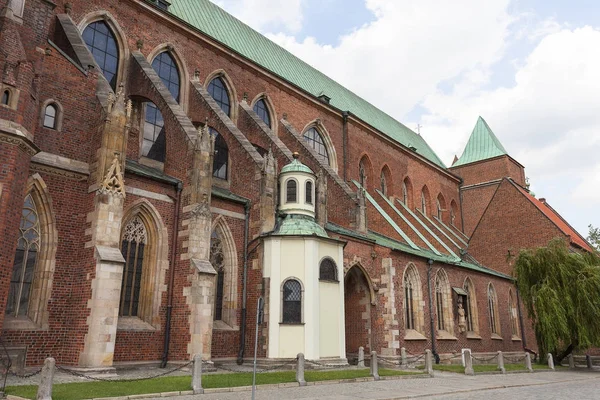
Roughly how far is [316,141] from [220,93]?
24.3 ft

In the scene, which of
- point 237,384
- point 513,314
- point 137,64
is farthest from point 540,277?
point 137,64

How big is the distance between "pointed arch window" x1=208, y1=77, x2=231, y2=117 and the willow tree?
1636 cm

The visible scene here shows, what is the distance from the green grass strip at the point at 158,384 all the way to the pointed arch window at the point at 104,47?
11.6m

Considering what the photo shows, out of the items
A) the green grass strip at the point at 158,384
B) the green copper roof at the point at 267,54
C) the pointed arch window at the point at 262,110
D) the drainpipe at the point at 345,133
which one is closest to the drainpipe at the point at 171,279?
the green grass strip at the point at 158,384

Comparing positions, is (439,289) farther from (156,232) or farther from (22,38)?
(22,38)

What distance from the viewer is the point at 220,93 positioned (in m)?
24.0

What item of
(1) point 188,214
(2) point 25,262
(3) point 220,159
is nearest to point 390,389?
(1) point 188,214

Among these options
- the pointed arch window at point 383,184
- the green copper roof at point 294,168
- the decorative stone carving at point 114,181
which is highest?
the pointed arch window at point 383,184

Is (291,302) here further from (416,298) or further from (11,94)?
Answer: (11,94)

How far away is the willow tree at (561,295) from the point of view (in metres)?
23.1

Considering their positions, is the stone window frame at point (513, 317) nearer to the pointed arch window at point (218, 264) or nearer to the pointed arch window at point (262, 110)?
the pointed arch window at point (262, 110)

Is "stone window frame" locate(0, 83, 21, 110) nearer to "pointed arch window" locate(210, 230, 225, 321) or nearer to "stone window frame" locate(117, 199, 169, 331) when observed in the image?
"stone window frame" locate(117, 199, 169, 331)

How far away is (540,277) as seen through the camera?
25297 mm

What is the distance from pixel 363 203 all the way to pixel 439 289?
6847 millimetres
